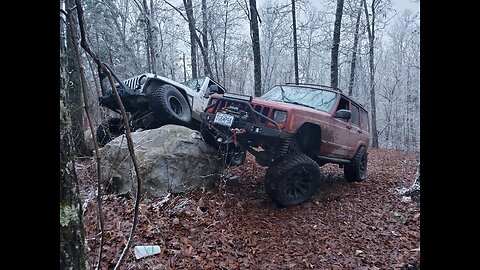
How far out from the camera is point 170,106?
7562 millimetres

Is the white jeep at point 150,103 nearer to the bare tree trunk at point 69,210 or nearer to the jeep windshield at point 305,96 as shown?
the jeep windshield at point 305,96

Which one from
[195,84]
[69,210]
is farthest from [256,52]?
[69,210]

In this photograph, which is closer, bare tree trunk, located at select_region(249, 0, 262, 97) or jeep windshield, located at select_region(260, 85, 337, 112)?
jeep windshield, located at select_region(260, 85, 337, 112)

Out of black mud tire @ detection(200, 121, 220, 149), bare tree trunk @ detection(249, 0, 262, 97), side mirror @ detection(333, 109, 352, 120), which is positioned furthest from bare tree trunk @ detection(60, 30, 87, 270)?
bare tree trunk @ detection(249, 0, 262, 97)

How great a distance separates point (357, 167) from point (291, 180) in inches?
101

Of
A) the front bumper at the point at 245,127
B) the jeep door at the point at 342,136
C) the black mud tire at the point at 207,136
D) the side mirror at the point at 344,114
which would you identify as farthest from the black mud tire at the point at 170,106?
the side mirror at the point at 344,114

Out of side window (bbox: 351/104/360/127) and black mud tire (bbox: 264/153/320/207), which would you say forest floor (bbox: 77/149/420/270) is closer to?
black mud tire (bbox: 264/153/320/207)

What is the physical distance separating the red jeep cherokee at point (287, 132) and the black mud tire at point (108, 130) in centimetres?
267

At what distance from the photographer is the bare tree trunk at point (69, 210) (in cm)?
163

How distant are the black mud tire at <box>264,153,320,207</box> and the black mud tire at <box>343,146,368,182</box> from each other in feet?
6.33

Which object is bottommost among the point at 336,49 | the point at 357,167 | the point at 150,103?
the point at 357,167

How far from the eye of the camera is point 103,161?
6.05m

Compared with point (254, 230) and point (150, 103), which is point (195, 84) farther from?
point (254, 230)

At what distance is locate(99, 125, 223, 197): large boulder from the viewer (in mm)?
5578
